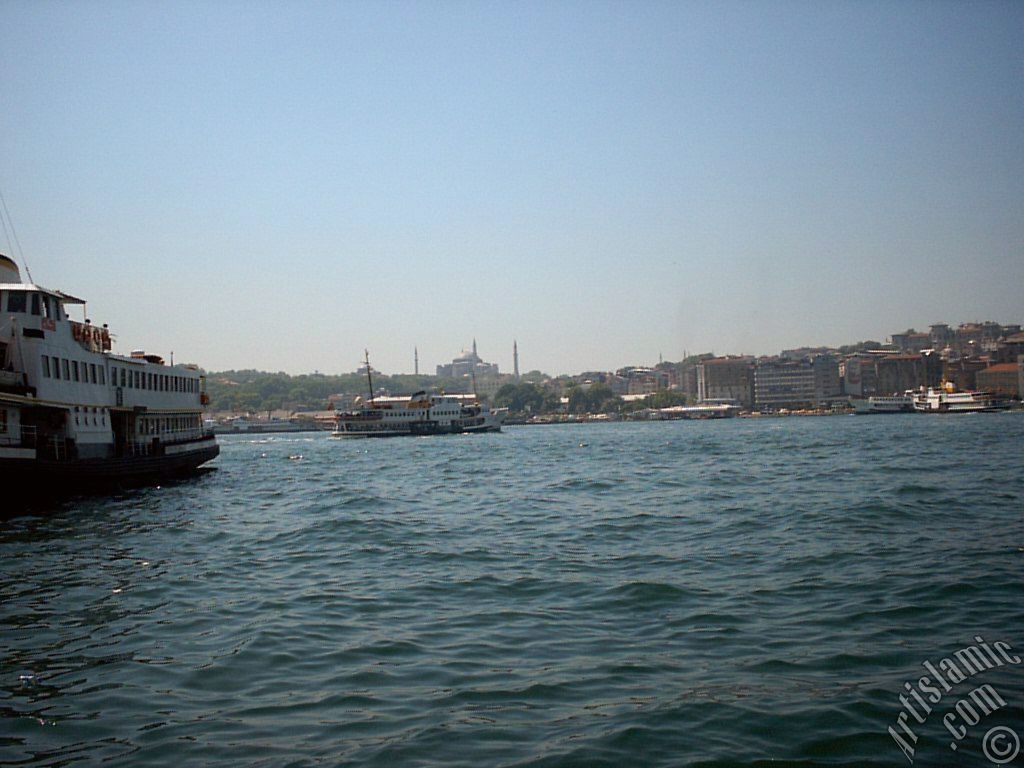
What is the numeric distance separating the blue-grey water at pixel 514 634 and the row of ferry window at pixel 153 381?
11.3 metres

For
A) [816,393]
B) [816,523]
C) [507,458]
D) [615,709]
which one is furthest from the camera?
[816,393]

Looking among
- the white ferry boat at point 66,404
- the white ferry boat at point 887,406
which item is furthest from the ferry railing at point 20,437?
the white ferry boat at point 887,406

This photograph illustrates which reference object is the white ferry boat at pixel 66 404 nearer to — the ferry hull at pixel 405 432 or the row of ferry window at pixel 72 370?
the row of ferry window at pixel 72 370

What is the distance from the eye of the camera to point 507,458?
51.5 meters

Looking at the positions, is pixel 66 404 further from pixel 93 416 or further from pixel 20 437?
pixel 93 416

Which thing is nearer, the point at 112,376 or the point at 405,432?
the point at 112,376

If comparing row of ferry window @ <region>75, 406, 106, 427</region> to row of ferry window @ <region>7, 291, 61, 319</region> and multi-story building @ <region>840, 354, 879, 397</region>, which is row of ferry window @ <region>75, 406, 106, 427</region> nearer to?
row of ferry window @ <region>7, 291, 61, 319</region>

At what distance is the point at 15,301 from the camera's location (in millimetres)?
24516

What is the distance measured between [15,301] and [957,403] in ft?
438

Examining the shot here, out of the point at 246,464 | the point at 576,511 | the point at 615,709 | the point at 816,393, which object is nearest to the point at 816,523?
the point at 576,511

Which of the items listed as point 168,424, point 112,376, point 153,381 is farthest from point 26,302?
point 168,424

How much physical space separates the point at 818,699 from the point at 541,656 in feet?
8.95

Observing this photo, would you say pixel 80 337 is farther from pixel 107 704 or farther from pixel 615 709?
pixel 615 709

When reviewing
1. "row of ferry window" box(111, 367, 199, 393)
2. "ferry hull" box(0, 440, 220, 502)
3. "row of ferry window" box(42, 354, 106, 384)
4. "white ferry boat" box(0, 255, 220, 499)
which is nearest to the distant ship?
"row of ferry window" box(111, 367, 199, 393)
